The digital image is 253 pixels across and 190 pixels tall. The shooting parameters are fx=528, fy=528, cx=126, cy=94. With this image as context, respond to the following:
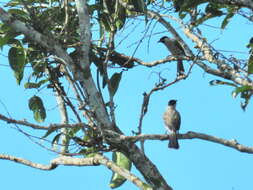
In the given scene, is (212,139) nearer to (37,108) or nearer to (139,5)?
(139,5)

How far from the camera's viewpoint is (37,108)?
588 centimetres

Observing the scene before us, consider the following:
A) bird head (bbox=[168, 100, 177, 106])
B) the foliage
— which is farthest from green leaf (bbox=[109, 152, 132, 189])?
bird head (bbox=[168, 100, 177, 106])

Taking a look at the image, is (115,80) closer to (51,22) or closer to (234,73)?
(51,22)

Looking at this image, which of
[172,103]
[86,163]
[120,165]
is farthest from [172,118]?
[86,163]

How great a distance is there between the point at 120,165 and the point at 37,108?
1370mm

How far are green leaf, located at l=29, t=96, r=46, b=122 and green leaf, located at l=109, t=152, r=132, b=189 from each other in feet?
3.83

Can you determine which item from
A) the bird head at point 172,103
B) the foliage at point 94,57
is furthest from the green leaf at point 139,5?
the bird head at point 172,103

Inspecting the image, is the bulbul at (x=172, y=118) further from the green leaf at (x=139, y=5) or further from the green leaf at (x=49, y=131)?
the green leaf at (x=49, y=131)

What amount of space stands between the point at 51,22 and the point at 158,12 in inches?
58.8

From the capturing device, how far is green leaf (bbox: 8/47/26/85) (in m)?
5.16

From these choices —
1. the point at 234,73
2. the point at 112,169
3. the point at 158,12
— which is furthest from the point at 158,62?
the point at 112,169

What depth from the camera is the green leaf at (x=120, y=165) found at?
5.02 m

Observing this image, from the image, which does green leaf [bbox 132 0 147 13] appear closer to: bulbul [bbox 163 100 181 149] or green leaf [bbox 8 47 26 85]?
green leaf [bbox 8 47 26 85]

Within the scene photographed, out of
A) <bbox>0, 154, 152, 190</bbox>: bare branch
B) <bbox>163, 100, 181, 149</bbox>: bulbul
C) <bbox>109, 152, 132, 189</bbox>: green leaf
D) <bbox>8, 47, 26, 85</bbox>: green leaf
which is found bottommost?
<bbox>163, 100, 181, 149</bbox>: bulbul
